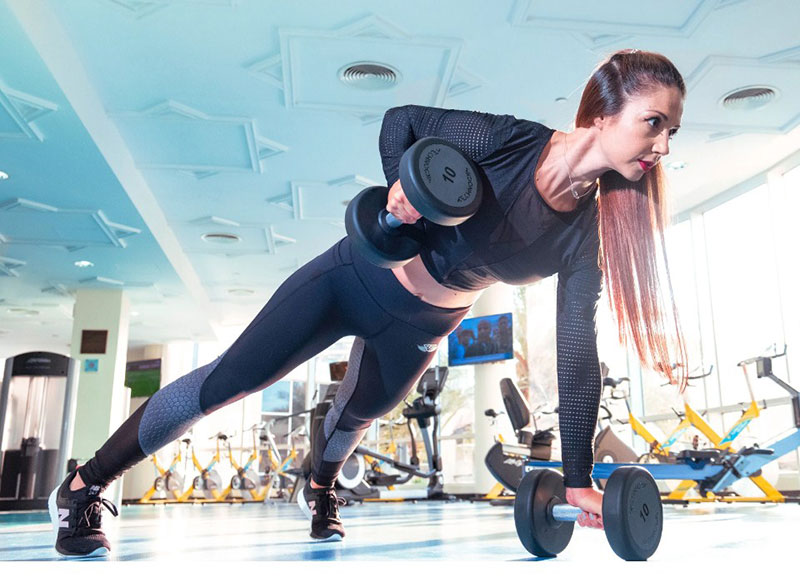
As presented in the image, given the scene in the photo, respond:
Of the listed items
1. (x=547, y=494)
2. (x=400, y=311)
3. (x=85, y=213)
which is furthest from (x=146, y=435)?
(x=85, y=213)

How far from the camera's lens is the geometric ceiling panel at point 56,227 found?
19.4 feet

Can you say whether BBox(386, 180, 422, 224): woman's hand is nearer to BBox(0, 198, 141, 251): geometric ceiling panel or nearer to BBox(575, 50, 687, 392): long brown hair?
BBox(575, 50, 687, 392): long brown hair

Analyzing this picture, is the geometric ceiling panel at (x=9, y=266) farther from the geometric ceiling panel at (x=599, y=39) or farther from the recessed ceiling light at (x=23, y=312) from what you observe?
A: the geometric ceiling panel at (x=599, y=39)

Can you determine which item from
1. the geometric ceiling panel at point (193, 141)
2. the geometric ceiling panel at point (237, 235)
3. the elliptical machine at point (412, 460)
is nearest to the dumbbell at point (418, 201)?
the geometric ceiling panel at point (193, 141)

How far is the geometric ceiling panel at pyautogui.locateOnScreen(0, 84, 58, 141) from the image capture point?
420cm

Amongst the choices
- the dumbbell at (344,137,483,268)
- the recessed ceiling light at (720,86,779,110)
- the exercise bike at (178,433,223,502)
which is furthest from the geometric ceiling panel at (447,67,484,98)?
the exercise bike at (178,433,223,502)

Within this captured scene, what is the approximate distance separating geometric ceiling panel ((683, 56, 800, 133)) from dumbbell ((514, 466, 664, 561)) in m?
A: 4.08

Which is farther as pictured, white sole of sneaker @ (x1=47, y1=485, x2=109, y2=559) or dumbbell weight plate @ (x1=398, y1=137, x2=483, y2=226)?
white sole of sneaker @ (x1=47, y1=485, x2=109, y2=559)

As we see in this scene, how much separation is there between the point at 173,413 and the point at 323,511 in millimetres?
800

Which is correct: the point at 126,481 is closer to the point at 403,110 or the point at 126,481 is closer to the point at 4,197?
the point at 4,197

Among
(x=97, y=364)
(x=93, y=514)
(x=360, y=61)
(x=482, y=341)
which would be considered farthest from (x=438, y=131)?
(x=97, y=364)

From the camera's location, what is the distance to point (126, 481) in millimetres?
10734

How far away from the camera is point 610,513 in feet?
3.90

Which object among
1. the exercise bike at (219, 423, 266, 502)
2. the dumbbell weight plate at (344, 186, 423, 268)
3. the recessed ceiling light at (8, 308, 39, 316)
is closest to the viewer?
the dumbbell weight plate at (344, 186, 423, 268)
